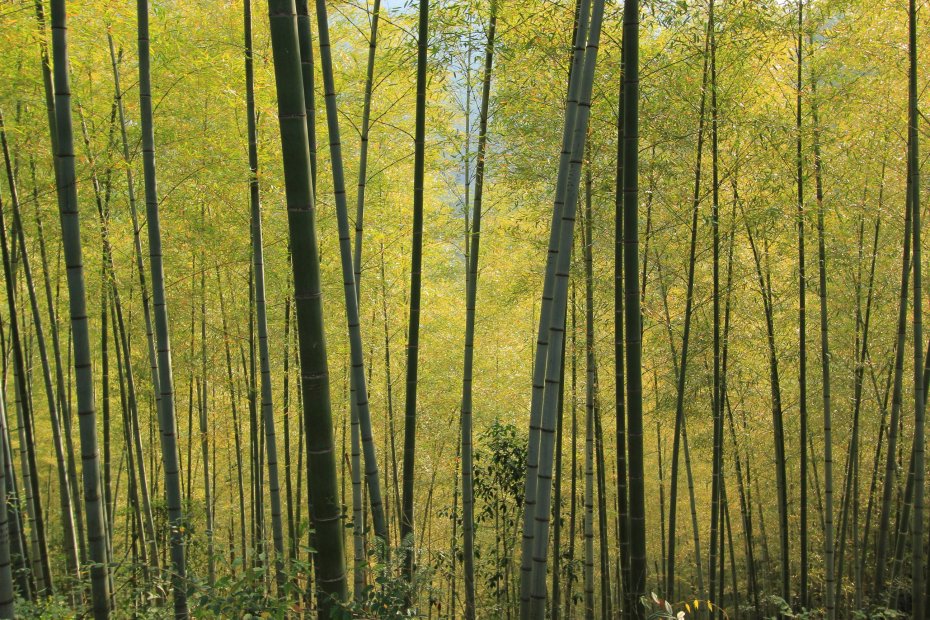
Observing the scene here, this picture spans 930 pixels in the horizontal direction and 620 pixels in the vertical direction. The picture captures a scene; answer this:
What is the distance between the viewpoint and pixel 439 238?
8.45m

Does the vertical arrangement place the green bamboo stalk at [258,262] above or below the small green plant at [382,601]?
above

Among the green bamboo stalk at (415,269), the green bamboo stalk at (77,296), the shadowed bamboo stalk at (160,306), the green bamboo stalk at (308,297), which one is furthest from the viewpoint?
the green bamboo stalk at (415,269)

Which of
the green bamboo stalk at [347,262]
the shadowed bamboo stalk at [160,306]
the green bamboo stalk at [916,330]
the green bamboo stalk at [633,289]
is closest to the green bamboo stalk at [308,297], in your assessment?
the green bamboo stalk at [347,262]

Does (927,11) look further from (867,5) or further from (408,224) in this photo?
(408,224)

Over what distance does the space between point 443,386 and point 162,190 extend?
4.68 m

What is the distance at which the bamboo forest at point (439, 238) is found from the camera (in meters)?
2.63

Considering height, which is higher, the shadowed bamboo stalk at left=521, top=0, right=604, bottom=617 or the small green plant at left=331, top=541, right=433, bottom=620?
the shadowed bamboo stalk at left=521, top=0, right=604, bottom=617

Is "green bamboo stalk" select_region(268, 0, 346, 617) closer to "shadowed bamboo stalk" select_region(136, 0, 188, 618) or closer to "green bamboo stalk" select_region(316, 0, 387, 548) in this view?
"green bamboo stalk" select_region(316, 0, 387, 548)

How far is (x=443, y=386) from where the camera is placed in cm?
941

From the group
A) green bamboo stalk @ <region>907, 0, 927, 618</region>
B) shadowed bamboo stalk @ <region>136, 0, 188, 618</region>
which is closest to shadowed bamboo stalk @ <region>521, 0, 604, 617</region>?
shadowed bamboo stalk @ <region>136, 0, 188, 618</region>

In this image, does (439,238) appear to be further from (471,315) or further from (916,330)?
(916,330)

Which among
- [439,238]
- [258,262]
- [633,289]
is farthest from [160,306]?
[439,238]

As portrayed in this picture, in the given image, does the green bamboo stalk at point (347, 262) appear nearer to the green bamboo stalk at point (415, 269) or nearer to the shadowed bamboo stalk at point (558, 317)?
the green bamboo stalk at point (415, 269)

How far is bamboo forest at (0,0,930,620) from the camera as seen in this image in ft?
8.64
